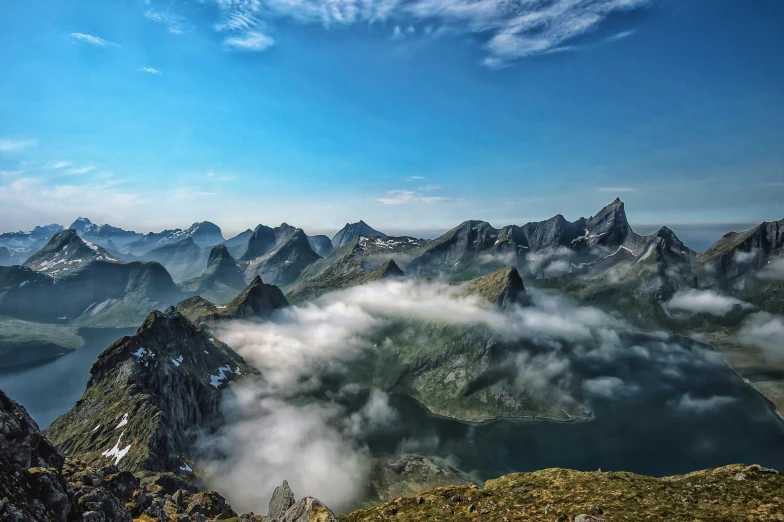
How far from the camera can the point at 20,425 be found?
1937 inches

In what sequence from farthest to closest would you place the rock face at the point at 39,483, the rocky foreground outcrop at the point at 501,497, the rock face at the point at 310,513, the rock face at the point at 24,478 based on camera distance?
1. the rock face at the point at 39,483
2. the rock face at the point at 310,513
3. the rock face at the point at 24,478
4. the rocky foreground outcrop at the point at 501,497

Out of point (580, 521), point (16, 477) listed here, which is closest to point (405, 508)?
point (580, 521)

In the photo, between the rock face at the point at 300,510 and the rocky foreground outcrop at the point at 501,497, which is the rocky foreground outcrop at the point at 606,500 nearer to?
the rocky foreground outcrop at the point at 501,497

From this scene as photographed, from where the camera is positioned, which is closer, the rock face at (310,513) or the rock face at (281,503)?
the rock face at (310,513)

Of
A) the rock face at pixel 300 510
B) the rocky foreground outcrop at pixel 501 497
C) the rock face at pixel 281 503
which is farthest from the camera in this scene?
the rock face at pixel 281 503

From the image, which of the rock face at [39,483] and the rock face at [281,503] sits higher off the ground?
the rock face at [39,483]

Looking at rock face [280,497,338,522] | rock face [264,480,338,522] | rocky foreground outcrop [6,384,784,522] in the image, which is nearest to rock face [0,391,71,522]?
rocky foreground outcrop [6,384,784,522]

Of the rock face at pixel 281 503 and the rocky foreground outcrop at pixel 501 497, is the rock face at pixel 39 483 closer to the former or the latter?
the rocky foreground outcrop at pixel 501 497

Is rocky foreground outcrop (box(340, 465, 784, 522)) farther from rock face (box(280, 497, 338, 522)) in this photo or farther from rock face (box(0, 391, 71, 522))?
rock face (box(0, 391, 71, 522))

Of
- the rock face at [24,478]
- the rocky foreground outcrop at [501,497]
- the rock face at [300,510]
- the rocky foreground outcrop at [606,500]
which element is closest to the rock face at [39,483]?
the rock face at [24,478]

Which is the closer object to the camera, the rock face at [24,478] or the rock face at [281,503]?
the rock face at [24,478]

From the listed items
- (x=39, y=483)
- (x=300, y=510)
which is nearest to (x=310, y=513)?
(x=300, y=510)

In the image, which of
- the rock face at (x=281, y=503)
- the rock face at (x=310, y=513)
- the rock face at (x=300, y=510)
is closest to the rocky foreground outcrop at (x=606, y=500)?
the rock face at (x=281, y=503)

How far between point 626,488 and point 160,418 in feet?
625
